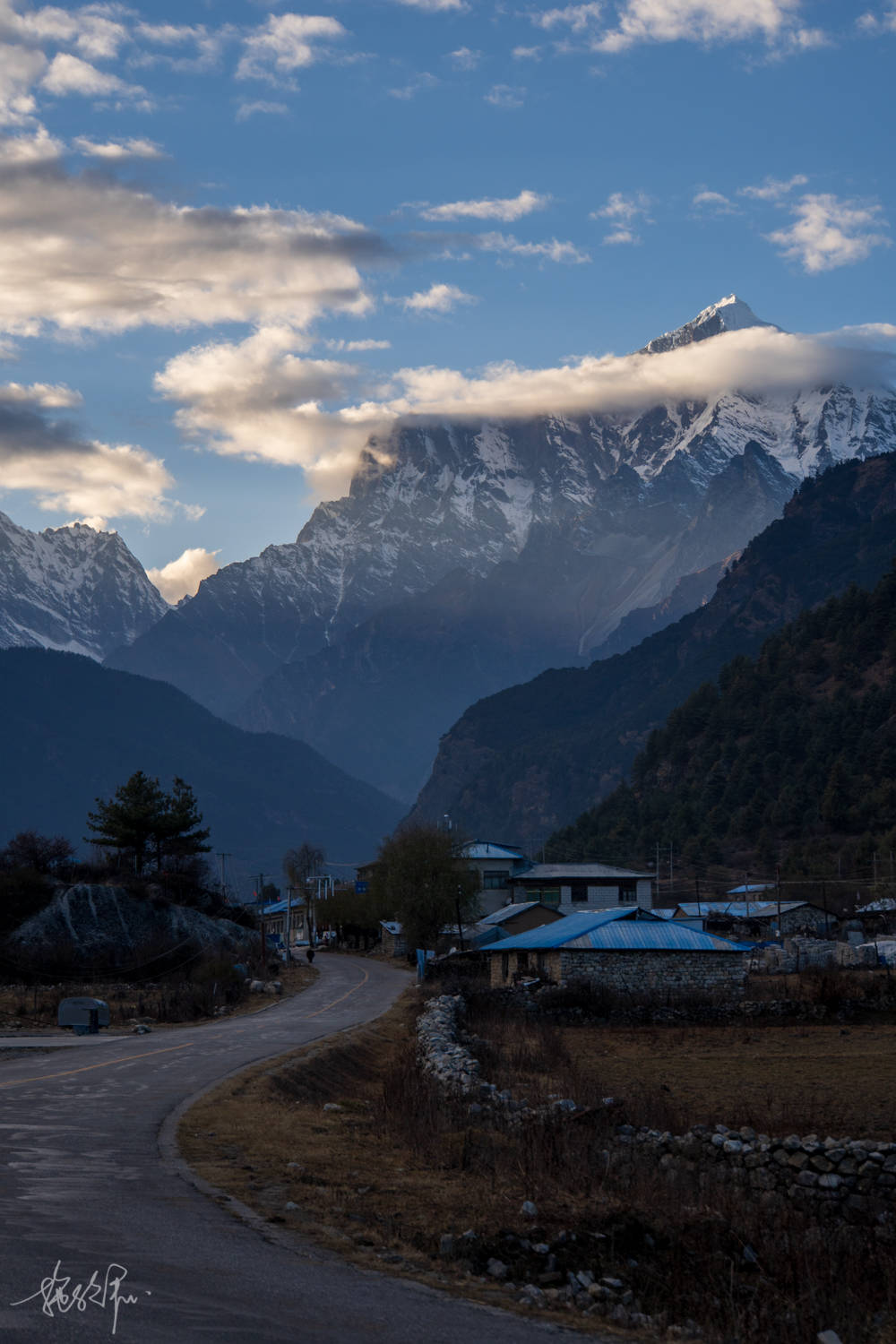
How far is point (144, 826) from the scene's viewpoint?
303 feet

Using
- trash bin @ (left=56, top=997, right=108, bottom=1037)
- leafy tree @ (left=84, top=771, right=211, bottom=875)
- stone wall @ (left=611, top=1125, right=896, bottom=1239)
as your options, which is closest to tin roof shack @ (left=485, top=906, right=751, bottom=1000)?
trash bin @ (left=56, top=997, right=108, bottom=1037)

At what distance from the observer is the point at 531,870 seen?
13438 cm

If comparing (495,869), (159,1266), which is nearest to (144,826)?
(495,869)

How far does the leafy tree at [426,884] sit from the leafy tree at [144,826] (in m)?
14.6

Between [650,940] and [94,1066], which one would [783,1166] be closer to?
[94,1066]

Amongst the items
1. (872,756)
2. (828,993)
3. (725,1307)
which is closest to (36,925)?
(828,993)

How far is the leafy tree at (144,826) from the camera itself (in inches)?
3627

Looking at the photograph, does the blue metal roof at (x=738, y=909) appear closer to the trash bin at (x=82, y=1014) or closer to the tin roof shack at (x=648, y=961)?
the tin roof shack at (x=648, y=961)

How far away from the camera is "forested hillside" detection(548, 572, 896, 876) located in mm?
154125

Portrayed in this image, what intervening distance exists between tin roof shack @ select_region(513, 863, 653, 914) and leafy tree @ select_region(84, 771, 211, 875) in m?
43.0

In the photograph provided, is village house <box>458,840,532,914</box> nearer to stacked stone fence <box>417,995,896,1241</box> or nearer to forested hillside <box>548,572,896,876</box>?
forested hillside <box>548,572,896,876</box>

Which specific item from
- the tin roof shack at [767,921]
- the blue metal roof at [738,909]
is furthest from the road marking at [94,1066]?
the blue metal roof at [738,909]

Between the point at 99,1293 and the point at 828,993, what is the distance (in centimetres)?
4574

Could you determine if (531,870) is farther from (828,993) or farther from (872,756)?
(828,993)
